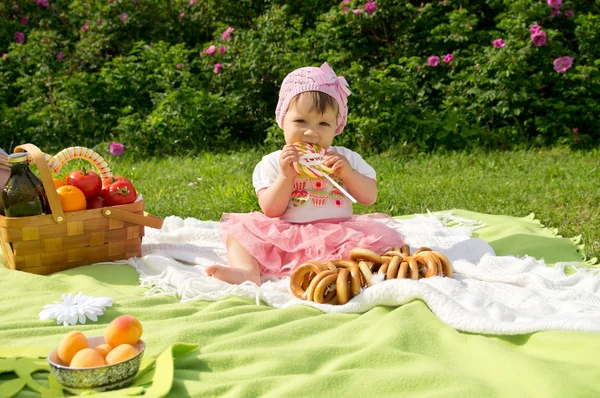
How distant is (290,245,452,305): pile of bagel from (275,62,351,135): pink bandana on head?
2.65 feet

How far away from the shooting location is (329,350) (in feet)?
7.12

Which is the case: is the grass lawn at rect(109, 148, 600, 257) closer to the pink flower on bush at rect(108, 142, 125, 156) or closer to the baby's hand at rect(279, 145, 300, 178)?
the pink flower on bush at rect(108, 142, 125, 156)

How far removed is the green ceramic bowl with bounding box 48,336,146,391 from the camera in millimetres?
1867

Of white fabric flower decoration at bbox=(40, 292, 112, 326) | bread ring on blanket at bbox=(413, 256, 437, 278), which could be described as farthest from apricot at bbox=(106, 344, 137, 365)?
bread ring on blanket at bbox=(413, 256, 437, 278)

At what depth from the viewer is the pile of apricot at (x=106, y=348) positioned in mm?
1887

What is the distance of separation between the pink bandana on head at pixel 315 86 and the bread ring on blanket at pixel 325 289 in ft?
3.25

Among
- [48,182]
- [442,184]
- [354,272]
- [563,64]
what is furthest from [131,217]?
[563,64]

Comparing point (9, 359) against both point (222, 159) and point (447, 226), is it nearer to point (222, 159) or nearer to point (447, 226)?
point (447, 226)

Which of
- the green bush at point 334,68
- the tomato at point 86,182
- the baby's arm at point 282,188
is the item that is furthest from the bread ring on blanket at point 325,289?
the green bush at point 334,68

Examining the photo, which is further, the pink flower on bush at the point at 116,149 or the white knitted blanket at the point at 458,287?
the pink flower on bush at the point at 116,149

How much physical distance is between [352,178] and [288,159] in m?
0.33

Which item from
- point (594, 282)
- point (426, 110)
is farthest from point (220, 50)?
point (594, 282)

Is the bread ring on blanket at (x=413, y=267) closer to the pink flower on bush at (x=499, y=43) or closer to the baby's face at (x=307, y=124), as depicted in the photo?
the baby's face at (x=307, y=124)

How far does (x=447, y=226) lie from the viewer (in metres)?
3.96
